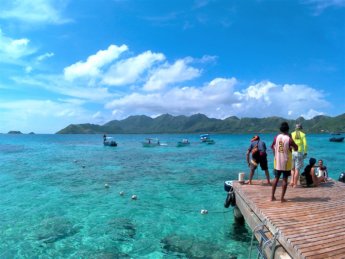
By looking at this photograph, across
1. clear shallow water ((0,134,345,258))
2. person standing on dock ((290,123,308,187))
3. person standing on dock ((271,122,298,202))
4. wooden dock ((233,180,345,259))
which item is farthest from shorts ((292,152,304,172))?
clear shallow water ((0,134,345,258))

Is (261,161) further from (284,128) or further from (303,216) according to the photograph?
(303,216)

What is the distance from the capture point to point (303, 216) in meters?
9.14

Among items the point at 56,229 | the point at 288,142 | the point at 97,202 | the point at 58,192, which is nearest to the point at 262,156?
the point at 288,142

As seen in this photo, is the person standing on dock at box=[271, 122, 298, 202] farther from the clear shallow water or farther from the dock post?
the dock post

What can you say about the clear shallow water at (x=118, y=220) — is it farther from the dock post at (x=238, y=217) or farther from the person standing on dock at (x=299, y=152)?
the person standing on dock at (x=299, y=152)

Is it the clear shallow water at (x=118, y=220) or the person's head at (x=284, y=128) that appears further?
the clear shallow water at (x=118, y=220)

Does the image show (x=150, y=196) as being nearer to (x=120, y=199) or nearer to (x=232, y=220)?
(x=120, y=199)

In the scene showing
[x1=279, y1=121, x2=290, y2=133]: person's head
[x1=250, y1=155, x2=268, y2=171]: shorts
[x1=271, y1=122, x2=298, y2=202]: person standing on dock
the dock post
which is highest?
[x1=279, y1=121, x2=290, y2=133]: person's head

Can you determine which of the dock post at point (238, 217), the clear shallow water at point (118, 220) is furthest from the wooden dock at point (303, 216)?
the clear shallow water at point (118, 220)

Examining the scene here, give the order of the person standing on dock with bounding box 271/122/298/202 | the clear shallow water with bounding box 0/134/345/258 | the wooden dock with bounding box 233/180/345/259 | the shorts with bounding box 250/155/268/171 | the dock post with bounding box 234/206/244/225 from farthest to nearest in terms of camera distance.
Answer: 1. the dock post with bounding box 234/206/244/225
2. the shorts with bounding box 250/155/268/171
3. the clear shallow water with bounding box 0/134/345/258
4. the person standing on dock with bounding box 271/122/298/202
5. the wooden dock with bounding box 233/180/345/259

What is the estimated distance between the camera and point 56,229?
14.2 m

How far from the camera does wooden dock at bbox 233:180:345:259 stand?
708 cm

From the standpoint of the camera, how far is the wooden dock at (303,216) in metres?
7.08

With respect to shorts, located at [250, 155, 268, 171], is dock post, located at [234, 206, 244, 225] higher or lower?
lower
